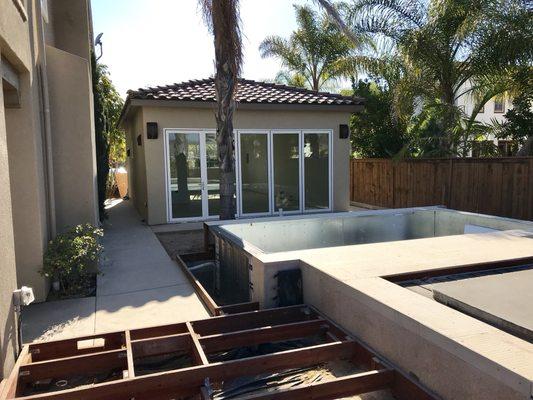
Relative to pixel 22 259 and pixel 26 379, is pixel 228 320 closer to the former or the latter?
pixel 26 379

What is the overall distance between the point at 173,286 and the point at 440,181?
8.97 m

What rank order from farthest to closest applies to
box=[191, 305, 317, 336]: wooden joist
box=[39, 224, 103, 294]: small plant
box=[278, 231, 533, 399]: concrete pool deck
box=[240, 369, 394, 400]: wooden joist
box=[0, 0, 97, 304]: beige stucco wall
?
1. box=[39, 224, 103, 294]: small plant
2. box=[0, 0, 97, 304]: beige stucco wall
3. box=[191, 305, 317, 336]: wooden joist
4. box=[240, 369, 394, 400]: wooden joist
5. box=[278, 231, 533, 399]: concrete pool deck

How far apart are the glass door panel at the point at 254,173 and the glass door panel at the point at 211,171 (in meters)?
0.79

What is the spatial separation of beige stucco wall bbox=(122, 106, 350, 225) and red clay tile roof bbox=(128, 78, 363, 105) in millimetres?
357

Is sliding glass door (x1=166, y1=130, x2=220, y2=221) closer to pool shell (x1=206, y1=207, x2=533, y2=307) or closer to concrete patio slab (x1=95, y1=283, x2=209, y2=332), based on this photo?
pool shell (x1=206, y1=207, x2=533, y2=307)

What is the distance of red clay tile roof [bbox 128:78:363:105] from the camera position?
1166 centimetres

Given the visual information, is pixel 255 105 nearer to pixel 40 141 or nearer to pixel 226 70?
pixel 226 70

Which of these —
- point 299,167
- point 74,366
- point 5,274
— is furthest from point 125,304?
point 299,167

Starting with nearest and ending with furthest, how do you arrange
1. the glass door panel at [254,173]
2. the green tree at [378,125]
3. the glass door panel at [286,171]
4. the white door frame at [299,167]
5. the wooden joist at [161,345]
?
A: the wooden joist at [161,345] < the glass door panel at [254,173] < the white door frame at [299,167] < the glass door panel at [286,171] < the green tree at [378,125]

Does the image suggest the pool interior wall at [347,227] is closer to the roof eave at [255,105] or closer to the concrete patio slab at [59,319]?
the concrete patio slab at [59,319]

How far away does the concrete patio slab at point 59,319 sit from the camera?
192 inches

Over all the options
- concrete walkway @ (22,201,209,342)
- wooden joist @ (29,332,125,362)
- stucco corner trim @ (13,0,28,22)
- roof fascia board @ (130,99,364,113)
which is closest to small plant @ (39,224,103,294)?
concrete walkway @ (22,201,209,342)

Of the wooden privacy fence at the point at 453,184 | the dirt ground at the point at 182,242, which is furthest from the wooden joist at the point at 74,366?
the wooden privacy fence at the point at 453,184

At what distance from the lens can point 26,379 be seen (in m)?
3.67
